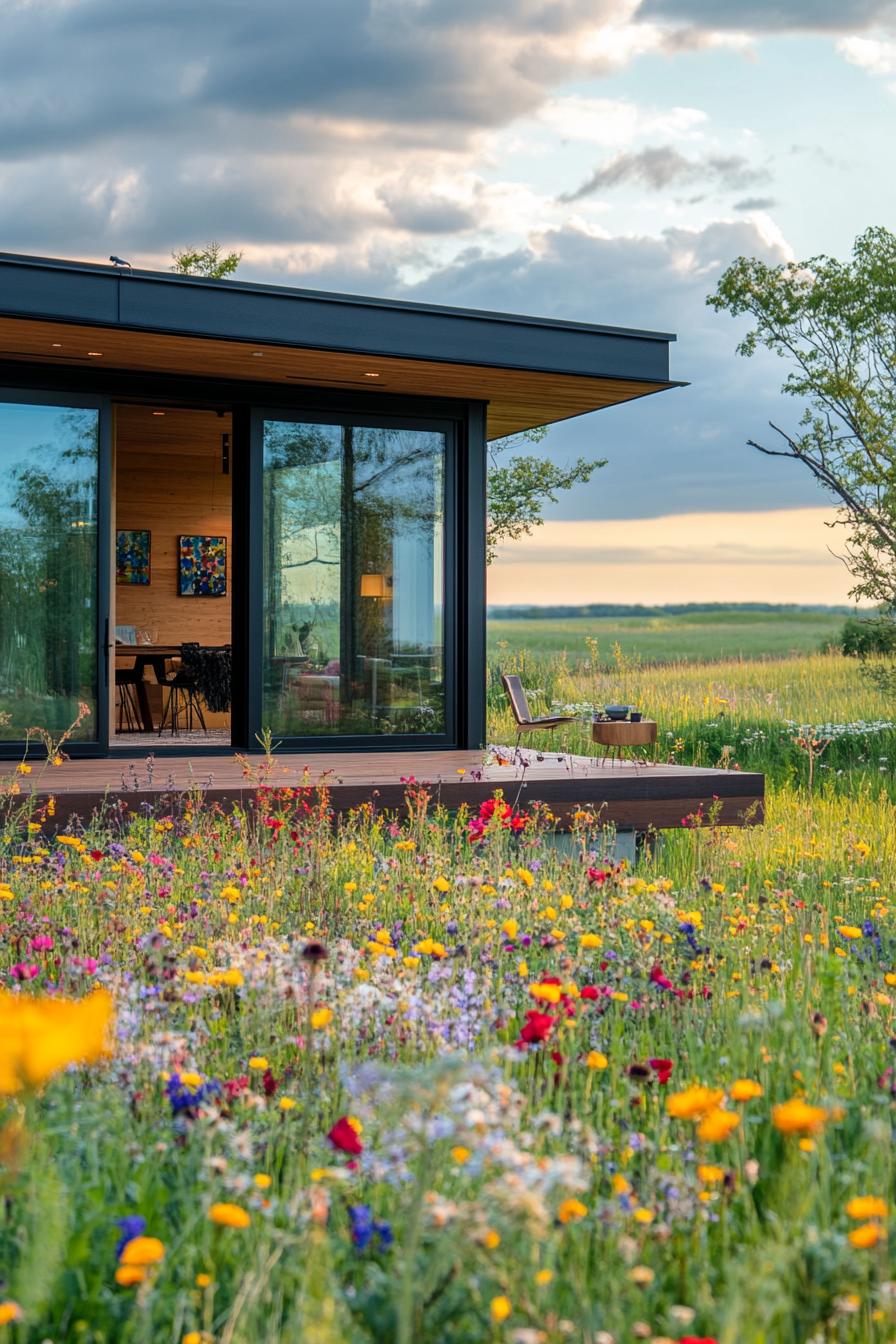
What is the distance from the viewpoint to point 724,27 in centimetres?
1288

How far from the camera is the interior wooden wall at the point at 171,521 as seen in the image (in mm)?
14352

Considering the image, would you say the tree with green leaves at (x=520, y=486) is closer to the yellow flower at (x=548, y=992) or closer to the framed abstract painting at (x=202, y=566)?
the framed abstract painting at (x=202, y=566)

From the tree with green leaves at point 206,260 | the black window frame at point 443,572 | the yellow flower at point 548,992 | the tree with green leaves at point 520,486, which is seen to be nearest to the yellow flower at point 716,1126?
the yellow flower at point 548,992

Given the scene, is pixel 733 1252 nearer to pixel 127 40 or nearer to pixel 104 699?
pixel 104 699

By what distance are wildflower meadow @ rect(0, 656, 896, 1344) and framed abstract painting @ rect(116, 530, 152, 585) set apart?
9453 mm

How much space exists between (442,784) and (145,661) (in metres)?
5.98

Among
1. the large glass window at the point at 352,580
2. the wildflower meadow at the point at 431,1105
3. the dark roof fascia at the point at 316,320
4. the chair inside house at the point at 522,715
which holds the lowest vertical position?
the wildflower meadow at the point at 431,1105

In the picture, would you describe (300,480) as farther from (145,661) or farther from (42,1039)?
(42,1039)

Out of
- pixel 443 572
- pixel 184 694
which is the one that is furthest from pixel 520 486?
pixel 443 572

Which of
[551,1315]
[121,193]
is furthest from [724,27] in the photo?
[551,1315]

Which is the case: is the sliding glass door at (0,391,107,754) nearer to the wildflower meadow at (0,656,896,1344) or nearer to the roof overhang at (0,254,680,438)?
the roof overhang at (0,254,680,438)

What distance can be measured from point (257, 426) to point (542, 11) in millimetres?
6116

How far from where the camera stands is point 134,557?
14.5 metres

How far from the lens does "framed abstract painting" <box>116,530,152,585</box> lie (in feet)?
47.4
